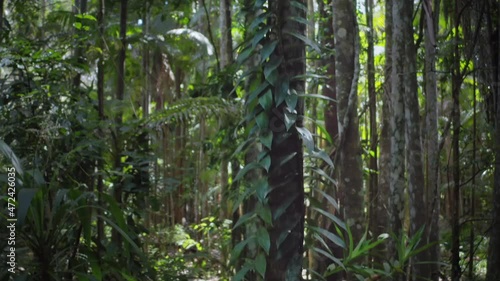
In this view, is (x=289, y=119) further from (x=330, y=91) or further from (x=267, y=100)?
(x=330, y=91)

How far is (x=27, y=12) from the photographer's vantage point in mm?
5738

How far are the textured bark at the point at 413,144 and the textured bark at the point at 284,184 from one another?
6.28 ft

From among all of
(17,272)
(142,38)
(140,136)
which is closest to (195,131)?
(142,38)

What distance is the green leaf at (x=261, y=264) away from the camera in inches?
106

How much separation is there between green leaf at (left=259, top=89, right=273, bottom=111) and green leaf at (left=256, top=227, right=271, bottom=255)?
0.60 meters

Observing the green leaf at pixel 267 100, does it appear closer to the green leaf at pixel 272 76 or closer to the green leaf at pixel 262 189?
the green leaf at pixel 272 76

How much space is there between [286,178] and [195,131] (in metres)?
10.5

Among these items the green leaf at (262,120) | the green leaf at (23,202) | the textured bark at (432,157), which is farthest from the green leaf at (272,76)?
the textured bark at (432,157)

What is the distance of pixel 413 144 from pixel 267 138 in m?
2.23

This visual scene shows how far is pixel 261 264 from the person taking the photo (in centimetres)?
273

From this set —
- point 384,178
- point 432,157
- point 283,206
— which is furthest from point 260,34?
point 384,178

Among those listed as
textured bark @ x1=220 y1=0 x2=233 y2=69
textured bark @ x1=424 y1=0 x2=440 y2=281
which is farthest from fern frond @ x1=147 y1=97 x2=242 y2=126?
textured bark @ x1=424 y1=0 x2=440 y2=281

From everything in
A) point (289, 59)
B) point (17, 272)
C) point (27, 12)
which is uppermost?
point (27, 12)

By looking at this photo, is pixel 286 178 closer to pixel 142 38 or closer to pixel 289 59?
pixel 289 59
